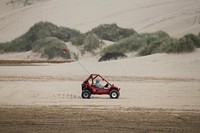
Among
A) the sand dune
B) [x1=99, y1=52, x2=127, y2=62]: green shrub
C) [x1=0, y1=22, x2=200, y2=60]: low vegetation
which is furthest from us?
the sand dune

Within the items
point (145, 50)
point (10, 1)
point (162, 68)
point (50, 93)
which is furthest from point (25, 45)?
point (10, 1)

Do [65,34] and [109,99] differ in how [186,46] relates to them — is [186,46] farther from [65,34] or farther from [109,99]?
[65,34]

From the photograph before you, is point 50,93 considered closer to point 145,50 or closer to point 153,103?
point 153,103

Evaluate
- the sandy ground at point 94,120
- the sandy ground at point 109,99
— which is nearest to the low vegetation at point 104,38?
the sandy ground at point 109,99

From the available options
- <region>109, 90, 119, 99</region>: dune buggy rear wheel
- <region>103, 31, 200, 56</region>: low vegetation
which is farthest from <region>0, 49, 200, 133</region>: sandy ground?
<region>103, 31, 200, 56</region>: low vegetation

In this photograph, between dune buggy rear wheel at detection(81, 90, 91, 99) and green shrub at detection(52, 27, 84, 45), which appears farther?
green shrub at detection(52, 27, 84, 45)

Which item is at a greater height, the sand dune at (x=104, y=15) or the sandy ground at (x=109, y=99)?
the sand dune at (x=104, y=15)

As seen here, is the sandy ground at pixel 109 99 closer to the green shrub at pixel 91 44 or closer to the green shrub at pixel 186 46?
the green shrub at pixel 186 46

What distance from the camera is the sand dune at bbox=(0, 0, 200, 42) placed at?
4356 centimetres

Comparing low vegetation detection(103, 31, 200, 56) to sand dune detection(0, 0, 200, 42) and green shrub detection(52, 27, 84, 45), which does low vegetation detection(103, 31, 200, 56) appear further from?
sand dune detection(0, 0, 200, 42)

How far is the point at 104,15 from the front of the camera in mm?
52000

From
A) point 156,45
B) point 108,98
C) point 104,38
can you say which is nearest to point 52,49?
point 104,38

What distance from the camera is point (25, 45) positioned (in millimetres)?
36438

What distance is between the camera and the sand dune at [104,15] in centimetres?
4356
